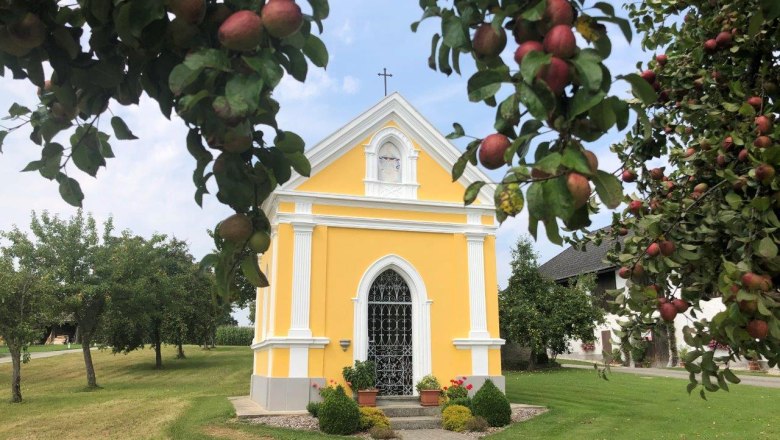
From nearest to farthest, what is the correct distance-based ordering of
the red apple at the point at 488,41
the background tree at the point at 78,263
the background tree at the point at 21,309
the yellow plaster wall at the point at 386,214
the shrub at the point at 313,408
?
the red apple at the point at 488,41, the shrub at the point at 313,408, the yellow plaster wall at the point at 386,214, the background tree at the point at 21,309, the background tree at the point at 78,263

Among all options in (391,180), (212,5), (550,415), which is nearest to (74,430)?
(391,180)

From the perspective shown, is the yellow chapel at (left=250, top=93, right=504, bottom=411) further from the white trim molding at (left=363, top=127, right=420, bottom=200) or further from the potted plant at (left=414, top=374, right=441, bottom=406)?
the potted plant at (left=414, top=374, right=441, bottom=406)

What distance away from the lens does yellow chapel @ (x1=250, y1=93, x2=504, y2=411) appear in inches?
469

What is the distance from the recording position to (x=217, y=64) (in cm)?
115

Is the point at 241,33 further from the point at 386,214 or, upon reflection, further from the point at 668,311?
the point at 386,214

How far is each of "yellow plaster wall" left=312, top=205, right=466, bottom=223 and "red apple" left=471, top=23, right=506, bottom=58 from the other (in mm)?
11434

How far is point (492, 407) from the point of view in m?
10.9

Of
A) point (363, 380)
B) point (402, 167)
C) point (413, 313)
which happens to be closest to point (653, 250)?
point (363, 380)

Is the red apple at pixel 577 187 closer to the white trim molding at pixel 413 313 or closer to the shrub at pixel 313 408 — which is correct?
the shrub at pixel 313 408

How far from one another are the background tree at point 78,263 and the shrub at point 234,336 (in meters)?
29.6

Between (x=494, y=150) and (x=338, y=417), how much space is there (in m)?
9.61

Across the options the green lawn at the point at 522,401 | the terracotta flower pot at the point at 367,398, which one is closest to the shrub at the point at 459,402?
the green lawn at the point at 522,401

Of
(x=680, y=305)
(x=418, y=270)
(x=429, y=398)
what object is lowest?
(x=429, y=398)

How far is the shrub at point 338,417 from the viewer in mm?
9961
